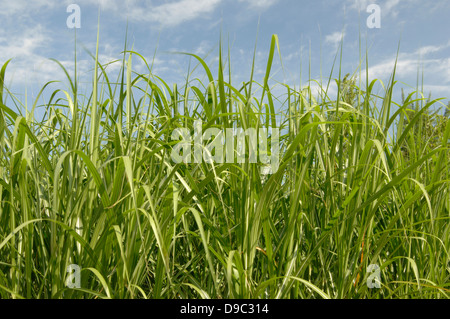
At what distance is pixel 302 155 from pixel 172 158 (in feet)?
1.39

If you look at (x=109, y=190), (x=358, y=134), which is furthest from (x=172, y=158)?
(x=358, y=134)

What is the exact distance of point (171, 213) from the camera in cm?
105

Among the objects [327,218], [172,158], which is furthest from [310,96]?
[172,158]

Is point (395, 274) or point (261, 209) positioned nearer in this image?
point (261, 209)

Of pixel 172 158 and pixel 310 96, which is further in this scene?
pixel 310 96
